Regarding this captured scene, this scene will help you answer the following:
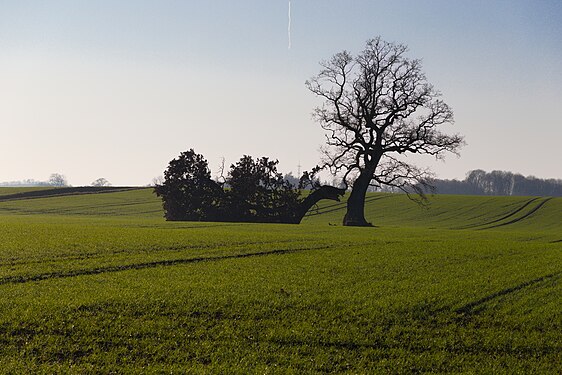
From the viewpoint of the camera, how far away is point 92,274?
1742 cm

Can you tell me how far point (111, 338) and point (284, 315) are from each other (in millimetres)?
3889

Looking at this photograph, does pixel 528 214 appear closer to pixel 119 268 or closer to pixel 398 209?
pixel 398 209

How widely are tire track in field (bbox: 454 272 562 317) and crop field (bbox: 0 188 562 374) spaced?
5 centimetres

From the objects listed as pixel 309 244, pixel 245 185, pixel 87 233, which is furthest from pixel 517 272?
pixel 245 185

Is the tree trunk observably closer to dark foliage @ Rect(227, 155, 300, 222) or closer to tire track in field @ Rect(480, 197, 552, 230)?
dark foliage @ Rect(227, 155, 300, 222)

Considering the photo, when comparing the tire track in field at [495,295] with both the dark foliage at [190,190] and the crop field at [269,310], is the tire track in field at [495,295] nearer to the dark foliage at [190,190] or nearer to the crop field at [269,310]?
the crop field at [269,310]

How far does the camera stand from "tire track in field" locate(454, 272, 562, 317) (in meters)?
14.6

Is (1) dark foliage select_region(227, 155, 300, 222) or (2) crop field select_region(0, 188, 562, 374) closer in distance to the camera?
(2) crop field select_region(0, 188, 562, 374)

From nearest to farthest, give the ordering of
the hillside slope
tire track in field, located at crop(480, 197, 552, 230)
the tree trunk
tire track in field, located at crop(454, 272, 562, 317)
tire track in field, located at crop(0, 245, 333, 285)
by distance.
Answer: tire track in field, located at crop(454, 272, 562, 317)
tire track in field, located at crop(0, 245, 333, 285)
the tree trunk
tire track in field, located at crop(480, 197, 552, 230)
the hillside slope

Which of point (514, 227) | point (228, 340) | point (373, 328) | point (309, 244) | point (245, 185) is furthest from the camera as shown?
Result: point (514, 227)

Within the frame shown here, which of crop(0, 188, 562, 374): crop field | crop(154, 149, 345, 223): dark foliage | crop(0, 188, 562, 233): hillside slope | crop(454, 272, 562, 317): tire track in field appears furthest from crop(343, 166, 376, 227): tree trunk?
crop(454, 272, 562, 317): tire track in field

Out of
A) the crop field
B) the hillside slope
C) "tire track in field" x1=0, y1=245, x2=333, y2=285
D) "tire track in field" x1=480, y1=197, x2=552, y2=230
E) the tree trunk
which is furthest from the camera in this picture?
the hillside slope

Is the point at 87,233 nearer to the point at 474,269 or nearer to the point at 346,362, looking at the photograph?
the point at 474,269

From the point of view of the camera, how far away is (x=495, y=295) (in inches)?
644
